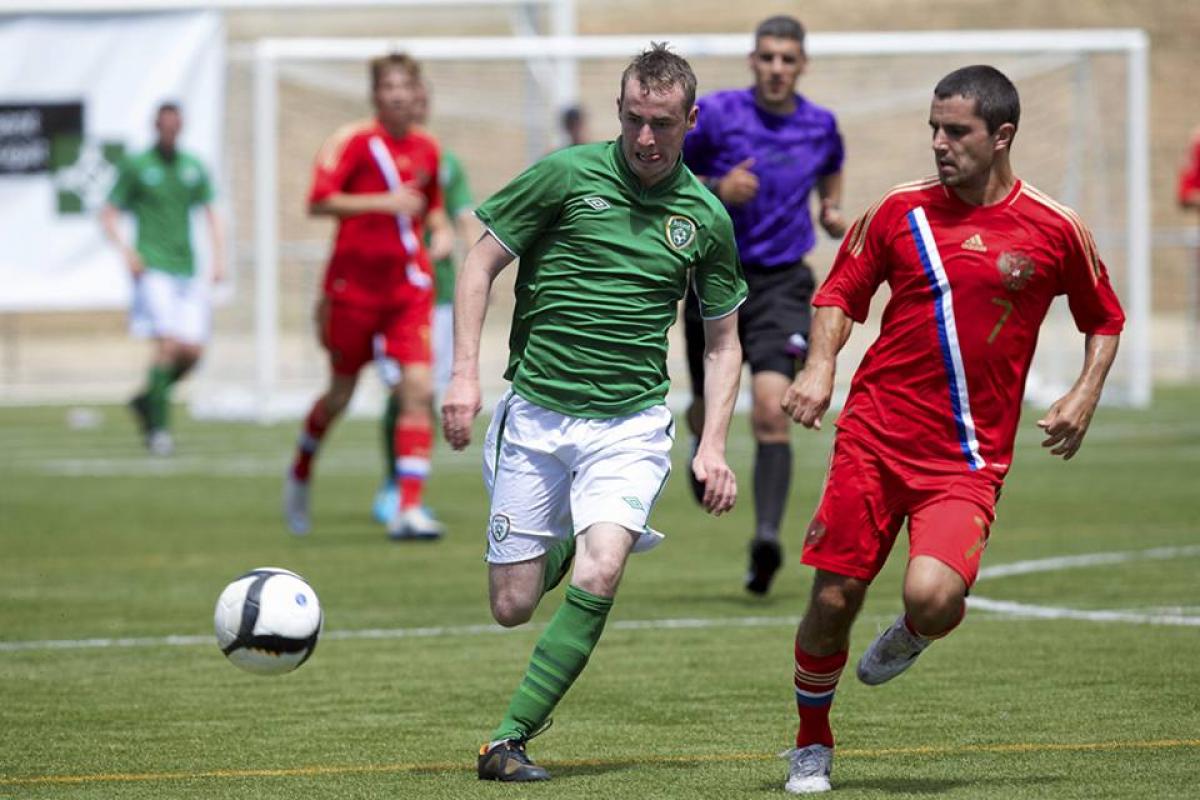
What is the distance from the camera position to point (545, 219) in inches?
255

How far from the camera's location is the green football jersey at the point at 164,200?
19.0 meters

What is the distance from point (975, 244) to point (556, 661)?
1.57 metres

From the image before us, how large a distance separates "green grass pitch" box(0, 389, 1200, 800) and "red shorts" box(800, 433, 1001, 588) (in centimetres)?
59

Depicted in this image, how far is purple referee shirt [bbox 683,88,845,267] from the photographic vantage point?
9.88 meters

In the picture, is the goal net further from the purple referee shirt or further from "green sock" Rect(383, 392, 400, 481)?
the purple referee shirt

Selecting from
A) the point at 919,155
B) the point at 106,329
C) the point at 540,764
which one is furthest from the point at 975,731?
the point at 106,329

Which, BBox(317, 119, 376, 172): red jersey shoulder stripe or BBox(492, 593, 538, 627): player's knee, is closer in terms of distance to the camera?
BBox(492, 593, 538, 627): player's knee

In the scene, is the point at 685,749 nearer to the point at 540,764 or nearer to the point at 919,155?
the point at 540,764

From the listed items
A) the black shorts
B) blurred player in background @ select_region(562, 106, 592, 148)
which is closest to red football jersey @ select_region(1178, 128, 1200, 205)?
blurred player in background @ select_region(562, 106, 592, 148)

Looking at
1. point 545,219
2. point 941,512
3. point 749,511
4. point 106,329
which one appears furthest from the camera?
point 106,329

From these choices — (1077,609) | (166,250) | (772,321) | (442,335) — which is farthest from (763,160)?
(166,250)

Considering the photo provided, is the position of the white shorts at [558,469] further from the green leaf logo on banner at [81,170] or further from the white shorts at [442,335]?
the green leaf logo on banner at [81,170]

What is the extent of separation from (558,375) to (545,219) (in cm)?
44

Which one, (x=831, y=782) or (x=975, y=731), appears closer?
(x=831, y=782)
